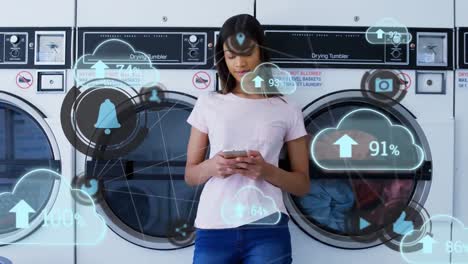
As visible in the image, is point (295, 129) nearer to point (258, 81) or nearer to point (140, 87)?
point (258, 81)

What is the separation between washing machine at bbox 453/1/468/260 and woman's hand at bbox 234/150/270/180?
947mm

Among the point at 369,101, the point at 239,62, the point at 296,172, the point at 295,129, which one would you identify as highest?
the point at 239,62

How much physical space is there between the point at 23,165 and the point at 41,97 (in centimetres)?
30

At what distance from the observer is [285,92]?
1.93 metres

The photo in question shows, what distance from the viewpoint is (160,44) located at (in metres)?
1.93

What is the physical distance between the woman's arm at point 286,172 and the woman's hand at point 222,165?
2 cm

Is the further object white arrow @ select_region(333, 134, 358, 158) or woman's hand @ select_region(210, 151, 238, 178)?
white arrow @ select_region(333, 134, 358, 158)

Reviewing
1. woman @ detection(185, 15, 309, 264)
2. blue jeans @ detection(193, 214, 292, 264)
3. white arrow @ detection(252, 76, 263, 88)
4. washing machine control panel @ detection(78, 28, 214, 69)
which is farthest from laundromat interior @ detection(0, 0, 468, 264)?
blue jeans @ detection(193, 214, 292, 264)

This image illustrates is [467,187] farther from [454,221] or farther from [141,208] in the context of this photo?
[141,208]

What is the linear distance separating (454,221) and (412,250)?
0.21 meters

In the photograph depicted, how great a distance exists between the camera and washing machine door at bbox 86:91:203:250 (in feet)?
6.37

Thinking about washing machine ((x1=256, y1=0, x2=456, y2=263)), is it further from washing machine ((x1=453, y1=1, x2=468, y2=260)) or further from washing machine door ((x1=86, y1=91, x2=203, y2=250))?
washing machine door ((x1=86, y1=91, x2=203, y2=250))

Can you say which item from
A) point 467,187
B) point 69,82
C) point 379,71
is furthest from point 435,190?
point 69,82

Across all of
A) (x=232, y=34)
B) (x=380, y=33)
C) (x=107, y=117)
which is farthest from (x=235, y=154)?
(x=380, y=33)
